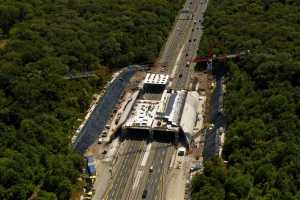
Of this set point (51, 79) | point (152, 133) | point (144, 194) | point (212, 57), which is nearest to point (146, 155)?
point (152, 133)

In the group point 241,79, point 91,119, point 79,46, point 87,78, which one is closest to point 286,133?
point 241,79

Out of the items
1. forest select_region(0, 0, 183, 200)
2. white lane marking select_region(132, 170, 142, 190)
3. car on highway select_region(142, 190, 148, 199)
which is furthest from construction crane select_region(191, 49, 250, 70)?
car on highway select_region(142, 190, 148, 199)

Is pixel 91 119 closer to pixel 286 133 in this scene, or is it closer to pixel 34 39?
pixel 34 39

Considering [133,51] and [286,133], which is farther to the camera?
[133,51]

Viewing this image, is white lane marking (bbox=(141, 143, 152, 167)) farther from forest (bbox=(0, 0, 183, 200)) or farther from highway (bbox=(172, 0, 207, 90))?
highway (bbox=(172, 0, 207, 90))

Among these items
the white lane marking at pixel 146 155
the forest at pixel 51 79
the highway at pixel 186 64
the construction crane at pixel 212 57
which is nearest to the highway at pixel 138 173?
the white lane marking at pixel 146 155

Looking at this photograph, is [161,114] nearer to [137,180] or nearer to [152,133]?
[152,133]
